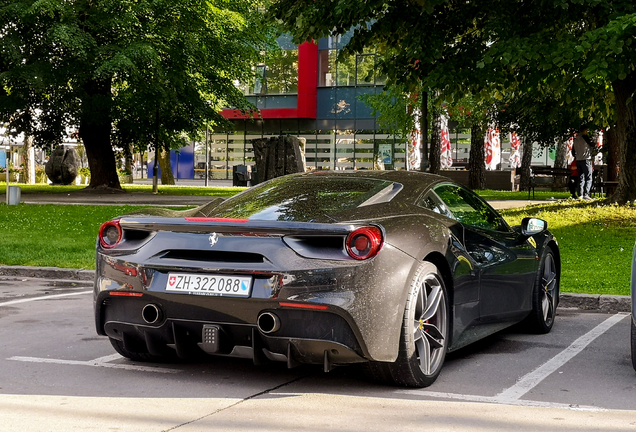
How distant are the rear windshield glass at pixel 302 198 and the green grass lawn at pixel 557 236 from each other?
4301 mm

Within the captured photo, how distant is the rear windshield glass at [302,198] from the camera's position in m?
5.46

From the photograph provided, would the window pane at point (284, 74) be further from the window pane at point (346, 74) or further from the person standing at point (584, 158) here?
the person standing at point (584, 158)

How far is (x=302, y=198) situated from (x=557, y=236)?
1005 cm

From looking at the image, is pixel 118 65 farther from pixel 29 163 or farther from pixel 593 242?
pixel 29 163

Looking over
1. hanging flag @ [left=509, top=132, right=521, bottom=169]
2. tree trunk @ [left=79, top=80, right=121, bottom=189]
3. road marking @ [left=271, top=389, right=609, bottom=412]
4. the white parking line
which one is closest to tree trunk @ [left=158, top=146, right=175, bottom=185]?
tree trunk @ [left=79, top=80, right=121, bottom=189]

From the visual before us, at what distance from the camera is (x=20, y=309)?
8484 millimetres

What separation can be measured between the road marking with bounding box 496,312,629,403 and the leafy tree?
1999 cm

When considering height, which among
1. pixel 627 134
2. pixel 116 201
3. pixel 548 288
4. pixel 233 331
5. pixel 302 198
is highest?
pixel 627 134

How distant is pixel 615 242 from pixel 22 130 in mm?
25265

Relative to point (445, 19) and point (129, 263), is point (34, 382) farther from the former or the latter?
point (445, 19)

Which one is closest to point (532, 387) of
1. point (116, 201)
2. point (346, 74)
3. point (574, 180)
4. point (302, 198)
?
point (302, 198)

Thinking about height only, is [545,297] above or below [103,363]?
above

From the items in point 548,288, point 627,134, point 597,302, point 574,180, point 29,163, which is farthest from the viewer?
point 29,163

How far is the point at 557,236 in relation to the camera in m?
15.1
